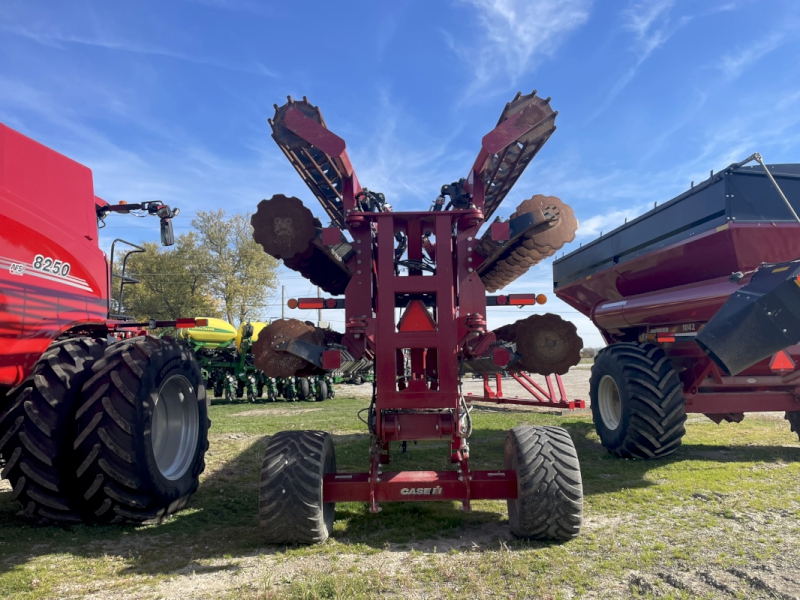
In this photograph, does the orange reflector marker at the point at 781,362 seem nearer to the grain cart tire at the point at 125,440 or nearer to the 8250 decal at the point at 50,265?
the grain cart tire at the point at 125,440

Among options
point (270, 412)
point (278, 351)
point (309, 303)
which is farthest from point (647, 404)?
point (270, 412)

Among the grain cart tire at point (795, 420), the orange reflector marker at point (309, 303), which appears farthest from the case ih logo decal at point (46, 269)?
the grain cart tire at point (795, 420)

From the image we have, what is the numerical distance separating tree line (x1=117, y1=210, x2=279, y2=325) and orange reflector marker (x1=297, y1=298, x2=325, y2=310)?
29.6 metres

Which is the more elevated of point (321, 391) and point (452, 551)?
point (321, 391)

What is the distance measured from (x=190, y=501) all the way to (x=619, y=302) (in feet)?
20.2

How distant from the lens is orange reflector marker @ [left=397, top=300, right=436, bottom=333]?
396 cm

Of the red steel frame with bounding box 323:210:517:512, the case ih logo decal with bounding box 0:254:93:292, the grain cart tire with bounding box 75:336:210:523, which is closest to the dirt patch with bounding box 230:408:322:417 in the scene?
the grain cart tire with bounding box 75:336:210:523

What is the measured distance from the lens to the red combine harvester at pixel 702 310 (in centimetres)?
402

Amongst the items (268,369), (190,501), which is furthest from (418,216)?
(190,501)

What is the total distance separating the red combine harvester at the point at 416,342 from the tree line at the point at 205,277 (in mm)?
29661

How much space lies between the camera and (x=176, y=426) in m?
5.14

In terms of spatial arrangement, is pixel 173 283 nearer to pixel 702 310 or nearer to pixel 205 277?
pixel 205 277

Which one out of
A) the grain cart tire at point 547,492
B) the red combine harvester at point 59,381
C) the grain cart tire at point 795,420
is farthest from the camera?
the grain cart tire at point 795,420

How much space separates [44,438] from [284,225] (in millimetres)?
2290
